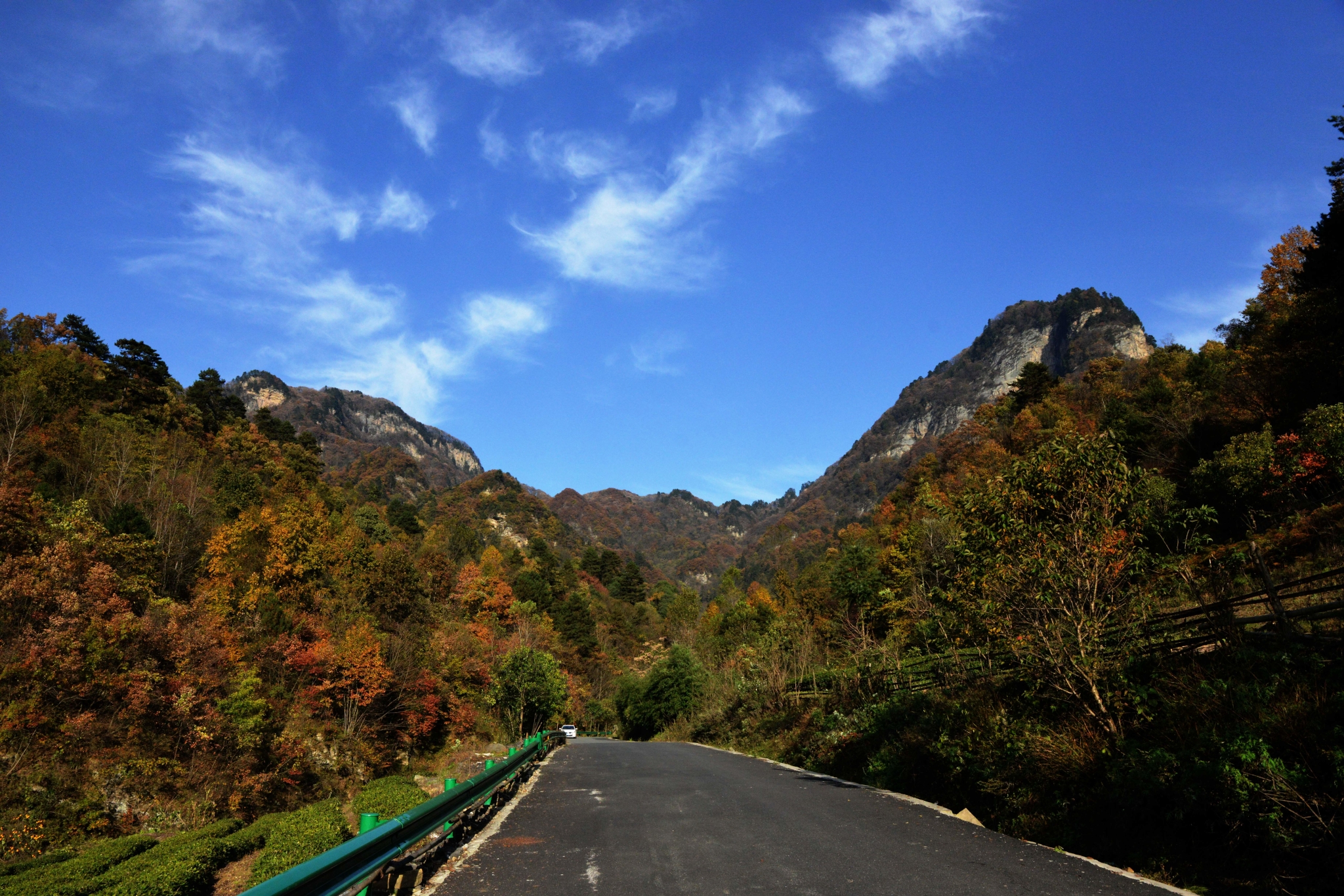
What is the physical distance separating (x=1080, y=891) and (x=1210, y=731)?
290 cm

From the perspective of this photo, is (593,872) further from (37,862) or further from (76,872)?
(37,862)

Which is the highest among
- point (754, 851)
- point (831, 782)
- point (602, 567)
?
point (602, 567)

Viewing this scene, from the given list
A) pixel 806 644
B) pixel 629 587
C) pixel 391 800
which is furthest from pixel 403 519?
pixel 391 800

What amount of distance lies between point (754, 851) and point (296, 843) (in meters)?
9.57

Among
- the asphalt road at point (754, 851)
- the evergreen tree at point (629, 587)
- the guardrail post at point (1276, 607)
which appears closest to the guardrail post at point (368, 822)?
the asphalt road at point (754, 851)

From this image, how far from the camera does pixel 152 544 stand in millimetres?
36125

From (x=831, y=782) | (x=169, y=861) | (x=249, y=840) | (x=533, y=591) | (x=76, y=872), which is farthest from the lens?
(x=533, y=591)

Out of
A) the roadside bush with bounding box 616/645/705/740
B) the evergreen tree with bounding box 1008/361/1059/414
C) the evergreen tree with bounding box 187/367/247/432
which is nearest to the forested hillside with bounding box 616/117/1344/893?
the roadside bush with bounding box 616/645/705/740

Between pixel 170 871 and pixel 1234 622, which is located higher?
pixel 1234 622

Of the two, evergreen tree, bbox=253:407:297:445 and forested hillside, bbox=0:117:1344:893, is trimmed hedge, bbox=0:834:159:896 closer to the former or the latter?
forested hillside, bbox=0:117:1344:893

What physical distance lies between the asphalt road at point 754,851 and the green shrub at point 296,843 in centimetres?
368

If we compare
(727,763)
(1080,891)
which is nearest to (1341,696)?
(1080,891)

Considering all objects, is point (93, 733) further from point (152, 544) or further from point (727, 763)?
point (727, 763)

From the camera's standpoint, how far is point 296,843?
12.7 metres
